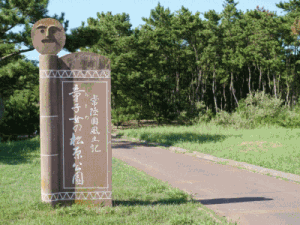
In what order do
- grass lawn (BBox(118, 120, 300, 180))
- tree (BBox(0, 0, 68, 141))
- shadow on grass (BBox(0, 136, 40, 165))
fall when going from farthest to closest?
1. tree (BBox(0, 0, 68, 141))
2. shadow on grass (BBox(0, 136, 40, 165))
3. grass lawn (BBox(118, 120, 300, 180))

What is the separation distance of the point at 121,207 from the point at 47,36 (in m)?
3.03

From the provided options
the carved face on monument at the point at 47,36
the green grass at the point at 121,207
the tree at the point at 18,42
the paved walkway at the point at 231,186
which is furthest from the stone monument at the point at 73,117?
the tree at the point at 18,42

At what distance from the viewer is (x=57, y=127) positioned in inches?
200

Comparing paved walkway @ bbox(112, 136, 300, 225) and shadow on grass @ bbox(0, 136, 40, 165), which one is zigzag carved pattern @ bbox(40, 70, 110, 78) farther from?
shadow on grass @ bbox(0, 136, 40, 165)

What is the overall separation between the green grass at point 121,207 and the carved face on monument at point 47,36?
252cm

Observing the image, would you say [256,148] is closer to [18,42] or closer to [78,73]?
[78,73]

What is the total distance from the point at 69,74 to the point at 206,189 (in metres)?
3.61

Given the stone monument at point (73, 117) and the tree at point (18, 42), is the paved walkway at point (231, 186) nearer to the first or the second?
the stone monument at point (73, 117)

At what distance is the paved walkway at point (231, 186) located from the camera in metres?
4.94

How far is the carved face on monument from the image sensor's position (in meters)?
5.09

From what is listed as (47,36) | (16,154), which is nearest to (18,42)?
(16,154)

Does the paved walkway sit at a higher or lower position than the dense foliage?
lower

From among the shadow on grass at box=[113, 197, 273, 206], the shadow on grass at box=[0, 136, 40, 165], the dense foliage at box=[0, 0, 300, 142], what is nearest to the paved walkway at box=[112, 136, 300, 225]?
the shadow on grass at box=[113, 197, 273, 206]

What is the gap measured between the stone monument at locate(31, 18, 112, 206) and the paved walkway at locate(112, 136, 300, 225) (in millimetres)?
2065
